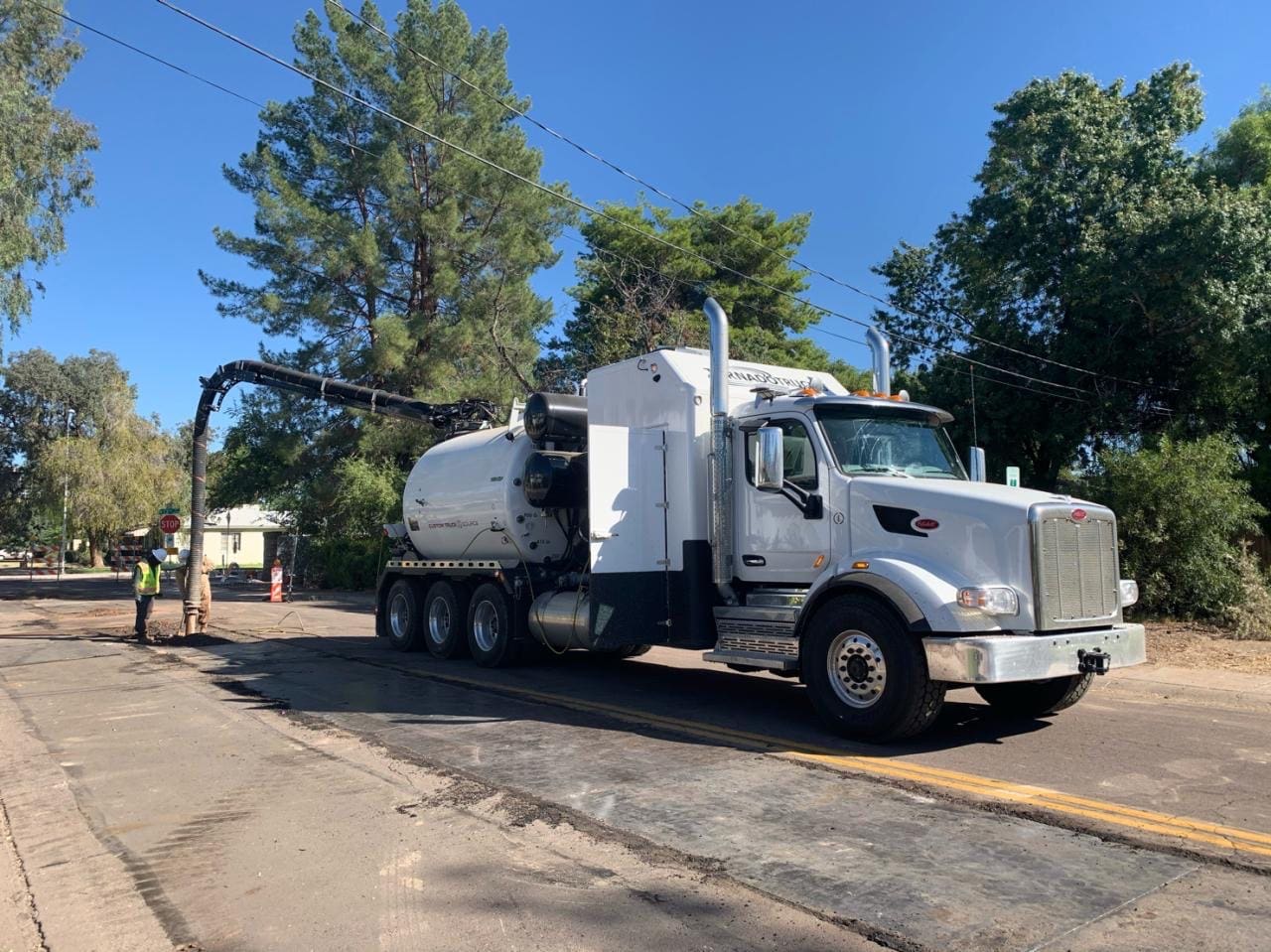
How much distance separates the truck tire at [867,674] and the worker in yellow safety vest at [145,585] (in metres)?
12.9

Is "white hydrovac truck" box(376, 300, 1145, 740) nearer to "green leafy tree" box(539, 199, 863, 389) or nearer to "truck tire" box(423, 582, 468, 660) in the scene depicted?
"truck tire" box(423, 582, 468, 660)

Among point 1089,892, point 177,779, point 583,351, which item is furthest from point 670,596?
point 583,351

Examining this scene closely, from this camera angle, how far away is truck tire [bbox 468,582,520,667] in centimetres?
1158

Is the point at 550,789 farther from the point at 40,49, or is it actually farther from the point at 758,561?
the point at 40,49

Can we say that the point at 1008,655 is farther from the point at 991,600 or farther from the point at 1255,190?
the point at 1255,190

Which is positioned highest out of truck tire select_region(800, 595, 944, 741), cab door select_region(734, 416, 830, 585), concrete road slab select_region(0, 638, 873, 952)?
cab door select_region(734, 416, 830, 585)

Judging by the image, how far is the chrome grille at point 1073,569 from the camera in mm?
6988

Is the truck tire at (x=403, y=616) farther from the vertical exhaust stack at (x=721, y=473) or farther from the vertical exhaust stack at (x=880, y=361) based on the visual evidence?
the vertical exhaust stack at (x=880, y=361)

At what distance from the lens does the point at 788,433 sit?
851 cm

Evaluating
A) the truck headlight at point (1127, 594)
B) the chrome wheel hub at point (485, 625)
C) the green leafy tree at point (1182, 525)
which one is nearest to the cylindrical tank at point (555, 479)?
the chrome wheel hub at point (485, 625)

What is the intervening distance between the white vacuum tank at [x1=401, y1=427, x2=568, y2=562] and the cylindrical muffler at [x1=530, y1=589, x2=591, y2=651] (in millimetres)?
1000

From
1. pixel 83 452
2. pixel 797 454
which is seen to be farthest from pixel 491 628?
pixel 83 452

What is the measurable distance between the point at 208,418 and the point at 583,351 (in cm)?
1420

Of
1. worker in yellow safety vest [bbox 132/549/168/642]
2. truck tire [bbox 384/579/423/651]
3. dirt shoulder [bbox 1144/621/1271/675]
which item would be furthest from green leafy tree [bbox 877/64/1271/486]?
worker in yellow safety vest [bbox 132/549/168/642]
